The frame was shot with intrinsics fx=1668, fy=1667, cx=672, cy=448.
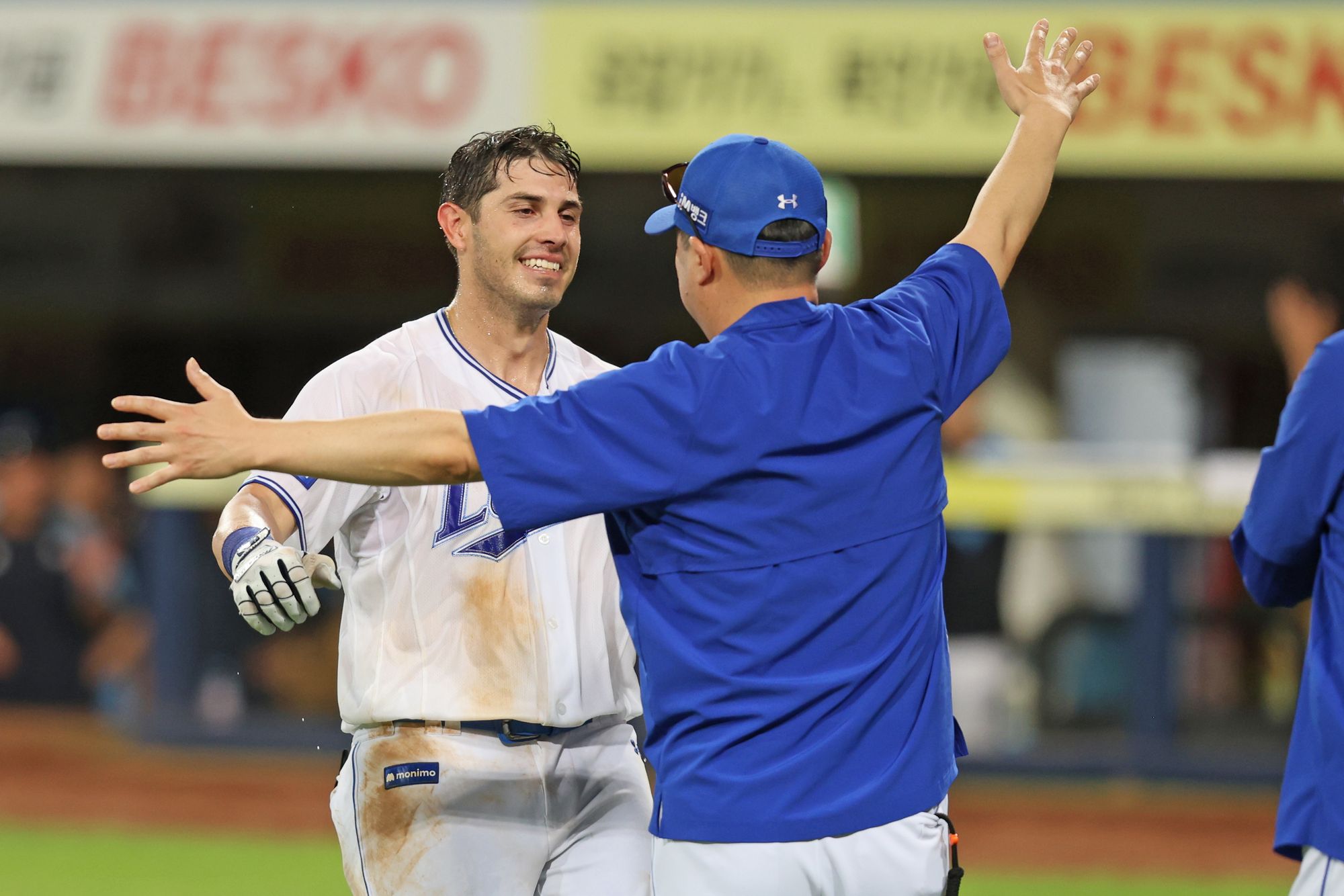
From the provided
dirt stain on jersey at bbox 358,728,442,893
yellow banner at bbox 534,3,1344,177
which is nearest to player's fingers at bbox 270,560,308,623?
dirt stain on jersey at bbox 358,728,442,893

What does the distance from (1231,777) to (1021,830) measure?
1.39 meters

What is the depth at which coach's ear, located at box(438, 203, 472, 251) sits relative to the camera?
3.24m

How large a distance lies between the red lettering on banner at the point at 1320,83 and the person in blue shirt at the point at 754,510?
21.8 ft

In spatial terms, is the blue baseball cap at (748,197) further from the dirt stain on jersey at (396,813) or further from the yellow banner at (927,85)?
the yellow banner at (927,85)

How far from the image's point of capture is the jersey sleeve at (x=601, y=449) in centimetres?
234

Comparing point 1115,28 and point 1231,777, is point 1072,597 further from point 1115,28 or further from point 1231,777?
point 1115,28

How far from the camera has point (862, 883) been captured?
2.40 m

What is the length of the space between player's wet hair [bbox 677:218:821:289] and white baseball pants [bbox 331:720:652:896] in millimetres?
1025

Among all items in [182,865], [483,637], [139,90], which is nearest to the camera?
[483,637]

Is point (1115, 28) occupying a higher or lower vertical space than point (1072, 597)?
higher

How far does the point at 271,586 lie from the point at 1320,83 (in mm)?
7169

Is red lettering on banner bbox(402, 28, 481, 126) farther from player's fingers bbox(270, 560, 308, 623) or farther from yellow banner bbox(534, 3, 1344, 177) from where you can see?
player's fingers bbox(270, 560, 308, 623)

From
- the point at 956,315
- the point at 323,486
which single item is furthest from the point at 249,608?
the point at 956,315

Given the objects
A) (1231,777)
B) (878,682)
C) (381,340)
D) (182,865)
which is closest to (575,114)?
(182,865)
